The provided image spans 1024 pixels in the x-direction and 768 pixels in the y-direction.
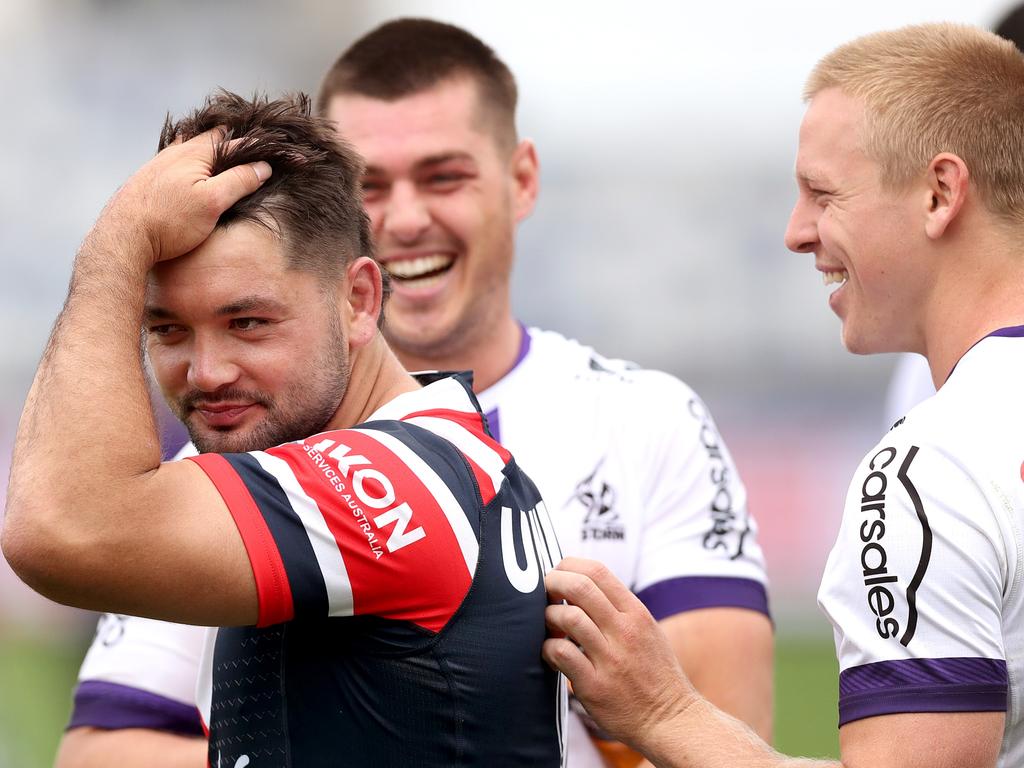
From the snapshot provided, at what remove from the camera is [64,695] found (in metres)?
10.7

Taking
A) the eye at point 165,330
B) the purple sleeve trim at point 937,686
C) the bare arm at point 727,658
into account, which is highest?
the eye at point 165,330

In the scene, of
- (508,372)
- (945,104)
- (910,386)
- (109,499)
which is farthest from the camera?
(910,386)

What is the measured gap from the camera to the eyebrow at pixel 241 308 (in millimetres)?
2398

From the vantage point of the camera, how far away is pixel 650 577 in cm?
328

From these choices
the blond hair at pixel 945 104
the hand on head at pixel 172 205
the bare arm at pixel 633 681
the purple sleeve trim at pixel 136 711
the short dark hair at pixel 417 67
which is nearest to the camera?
the hand on head at pixel 172 205

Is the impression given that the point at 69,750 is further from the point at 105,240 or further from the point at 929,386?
the point at 929,386

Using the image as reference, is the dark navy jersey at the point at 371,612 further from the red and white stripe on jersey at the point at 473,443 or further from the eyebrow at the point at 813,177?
the eyebrow at the point at 813,177

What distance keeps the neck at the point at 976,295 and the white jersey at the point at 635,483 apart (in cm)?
91

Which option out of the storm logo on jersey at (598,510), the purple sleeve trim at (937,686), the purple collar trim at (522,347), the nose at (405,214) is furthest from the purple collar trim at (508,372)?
the purple sleeve trim at (937,686)

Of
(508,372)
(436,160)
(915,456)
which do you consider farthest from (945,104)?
(436,160)

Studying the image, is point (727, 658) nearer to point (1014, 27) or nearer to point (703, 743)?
point (703, 743)

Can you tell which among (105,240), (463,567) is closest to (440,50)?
(105,240)

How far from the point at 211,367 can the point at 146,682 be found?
105 cm

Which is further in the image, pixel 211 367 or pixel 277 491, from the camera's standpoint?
pixel 211 367
